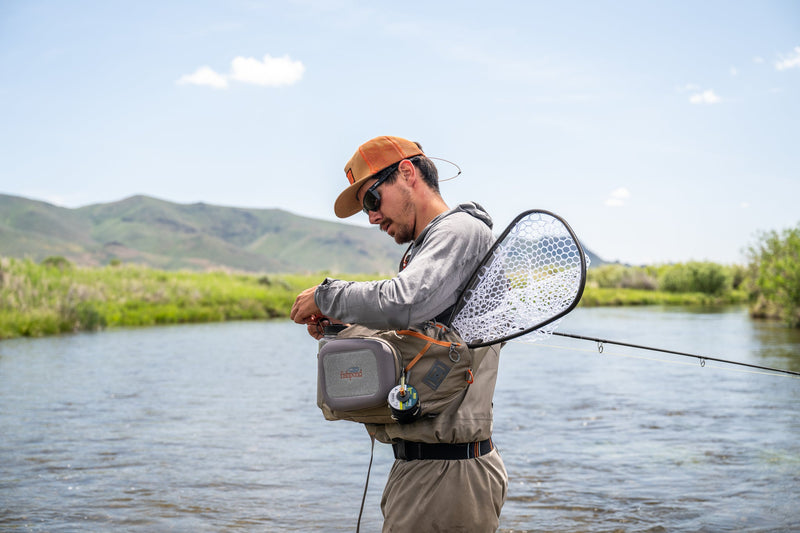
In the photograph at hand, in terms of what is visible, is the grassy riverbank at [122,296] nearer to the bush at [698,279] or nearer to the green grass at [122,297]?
the green grass at [122,297]

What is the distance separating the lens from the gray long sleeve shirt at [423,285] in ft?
7.49

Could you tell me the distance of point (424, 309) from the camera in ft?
7.66

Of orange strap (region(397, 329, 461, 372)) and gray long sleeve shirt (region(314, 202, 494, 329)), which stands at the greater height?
gray long sleeve shirt (region(314, 202, 494, 329))

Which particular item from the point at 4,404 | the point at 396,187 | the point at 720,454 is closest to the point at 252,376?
the point at 4,404

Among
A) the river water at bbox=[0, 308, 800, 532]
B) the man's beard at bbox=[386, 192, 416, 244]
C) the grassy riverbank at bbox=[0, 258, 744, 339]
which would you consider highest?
the man's beard at bbox=[386, 192, 416, 244]

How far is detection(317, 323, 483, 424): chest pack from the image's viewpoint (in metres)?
2.38

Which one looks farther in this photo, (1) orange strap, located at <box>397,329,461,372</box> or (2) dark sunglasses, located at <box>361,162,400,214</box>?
(2) dark sunglasses, located at <box>361,162,400,214</box>

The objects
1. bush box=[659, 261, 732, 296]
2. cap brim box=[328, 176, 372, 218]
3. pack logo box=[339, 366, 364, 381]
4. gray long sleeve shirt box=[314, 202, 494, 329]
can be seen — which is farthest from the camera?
bush box=[659, 261, 732, 296]

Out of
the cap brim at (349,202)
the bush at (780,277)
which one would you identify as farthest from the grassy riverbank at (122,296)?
the cap brim at (349,202)

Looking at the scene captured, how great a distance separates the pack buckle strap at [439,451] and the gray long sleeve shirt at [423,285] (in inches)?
19.1

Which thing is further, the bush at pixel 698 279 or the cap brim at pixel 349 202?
the bush at pixel 698 279

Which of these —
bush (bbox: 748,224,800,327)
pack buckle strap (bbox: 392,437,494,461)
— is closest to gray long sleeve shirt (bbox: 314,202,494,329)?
pack buckle strap (bbox: 392,437,494,461)

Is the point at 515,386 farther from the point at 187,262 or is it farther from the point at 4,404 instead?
the point at 187,262

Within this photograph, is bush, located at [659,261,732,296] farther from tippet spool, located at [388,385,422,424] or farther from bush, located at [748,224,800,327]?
tippet spool, located at [388,385,422,424]
